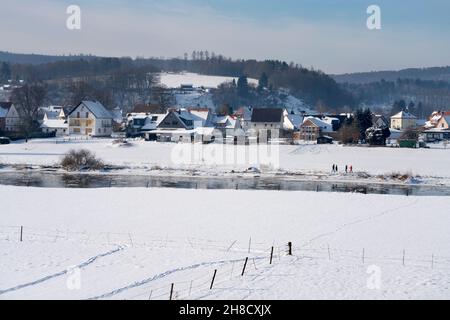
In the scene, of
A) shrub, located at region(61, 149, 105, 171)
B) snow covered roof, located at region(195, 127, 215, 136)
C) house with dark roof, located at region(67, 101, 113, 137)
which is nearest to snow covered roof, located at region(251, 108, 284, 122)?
snow covered roof, located at region(195, 127, 215, 136)

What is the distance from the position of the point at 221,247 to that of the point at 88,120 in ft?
188

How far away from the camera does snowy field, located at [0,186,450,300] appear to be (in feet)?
45.8

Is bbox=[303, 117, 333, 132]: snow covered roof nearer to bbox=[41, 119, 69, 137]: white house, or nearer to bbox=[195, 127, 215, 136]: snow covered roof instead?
bbox=[195, 127, 215, 136]: snow covered roof

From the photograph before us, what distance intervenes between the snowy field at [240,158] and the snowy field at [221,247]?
13.9 m

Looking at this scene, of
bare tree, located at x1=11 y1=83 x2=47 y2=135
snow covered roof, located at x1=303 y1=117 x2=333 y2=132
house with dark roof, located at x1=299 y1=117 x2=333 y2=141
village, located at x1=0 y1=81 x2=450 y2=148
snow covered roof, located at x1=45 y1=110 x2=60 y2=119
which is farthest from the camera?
snow covered roof, located at x1=45 y1=110 x2=60 y2=119

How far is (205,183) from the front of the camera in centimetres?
3716

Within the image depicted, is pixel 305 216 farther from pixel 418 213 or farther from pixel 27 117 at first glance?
pixel 27 117

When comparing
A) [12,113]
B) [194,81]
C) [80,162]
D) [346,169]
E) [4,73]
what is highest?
[4,73]

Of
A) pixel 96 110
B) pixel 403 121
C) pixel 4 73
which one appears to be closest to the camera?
pixel 96 110

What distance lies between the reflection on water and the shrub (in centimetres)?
271

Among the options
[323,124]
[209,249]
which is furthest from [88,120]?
[209,249]

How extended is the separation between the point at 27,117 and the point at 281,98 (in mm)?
93801

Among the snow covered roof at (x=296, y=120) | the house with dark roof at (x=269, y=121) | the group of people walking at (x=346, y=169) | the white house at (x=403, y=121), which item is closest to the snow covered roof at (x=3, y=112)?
the house with dark roof at (x=269, y=121)

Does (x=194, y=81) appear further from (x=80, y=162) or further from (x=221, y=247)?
(x=221, y=247)
